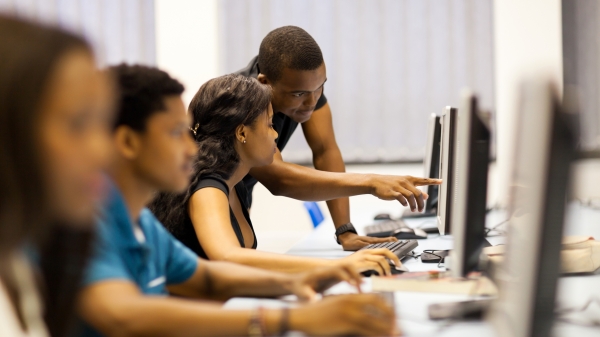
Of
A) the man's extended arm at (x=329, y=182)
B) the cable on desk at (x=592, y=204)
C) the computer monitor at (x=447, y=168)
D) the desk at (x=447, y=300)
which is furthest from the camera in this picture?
the cable on desk at (x=592, y=204)

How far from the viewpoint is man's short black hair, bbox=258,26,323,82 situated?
2133 millimetres

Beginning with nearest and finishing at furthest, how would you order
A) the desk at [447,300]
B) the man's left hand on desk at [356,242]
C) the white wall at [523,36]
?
the desk at [447,300], the man's left hand on desk at [356,242], the white wall at [523,36]

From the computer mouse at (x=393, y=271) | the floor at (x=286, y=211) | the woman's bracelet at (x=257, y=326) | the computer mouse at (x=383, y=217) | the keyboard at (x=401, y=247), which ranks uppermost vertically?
the woman's bracelet at (x=257, y=326)

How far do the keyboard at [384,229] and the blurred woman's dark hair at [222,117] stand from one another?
0.81m

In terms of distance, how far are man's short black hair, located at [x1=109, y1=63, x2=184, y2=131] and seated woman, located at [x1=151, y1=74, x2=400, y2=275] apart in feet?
1.71

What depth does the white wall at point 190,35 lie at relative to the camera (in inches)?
158

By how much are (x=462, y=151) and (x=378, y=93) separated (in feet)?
9.68

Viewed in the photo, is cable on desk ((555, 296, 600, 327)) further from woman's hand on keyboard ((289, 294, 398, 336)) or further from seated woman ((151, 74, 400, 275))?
seated woman ((151, 74, 400, 275))

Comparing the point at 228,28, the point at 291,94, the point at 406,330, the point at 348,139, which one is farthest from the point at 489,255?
the point at 228,28

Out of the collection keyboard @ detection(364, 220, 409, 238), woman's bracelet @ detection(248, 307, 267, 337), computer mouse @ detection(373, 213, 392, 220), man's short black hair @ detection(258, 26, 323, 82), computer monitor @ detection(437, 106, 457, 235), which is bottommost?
computer mouse @ detection(373, 213, 392, 220)

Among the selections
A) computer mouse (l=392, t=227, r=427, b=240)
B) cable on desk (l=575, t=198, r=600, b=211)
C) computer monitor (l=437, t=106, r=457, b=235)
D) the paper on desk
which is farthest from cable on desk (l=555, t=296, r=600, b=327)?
cable on desk (l=575, t=198, r=600, b=211)

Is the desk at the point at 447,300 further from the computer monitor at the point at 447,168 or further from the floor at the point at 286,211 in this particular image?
the floor at the point at 286,211

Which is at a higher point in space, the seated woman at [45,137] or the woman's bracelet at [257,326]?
the seated woman at [45,137]

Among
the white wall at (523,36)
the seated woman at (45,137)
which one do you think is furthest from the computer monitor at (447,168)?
the white wall at (523,36)
